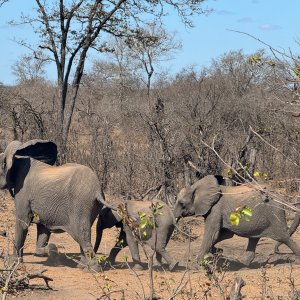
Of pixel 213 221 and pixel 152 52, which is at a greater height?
pixel 152 52

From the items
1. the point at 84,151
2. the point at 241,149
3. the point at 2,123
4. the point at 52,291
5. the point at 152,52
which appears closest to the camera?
the point at 52,291

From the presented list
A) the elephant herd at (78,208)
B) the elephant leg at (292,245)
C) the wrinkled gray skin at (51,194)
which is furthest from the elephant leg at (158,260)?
the elephant leg at (292,245)

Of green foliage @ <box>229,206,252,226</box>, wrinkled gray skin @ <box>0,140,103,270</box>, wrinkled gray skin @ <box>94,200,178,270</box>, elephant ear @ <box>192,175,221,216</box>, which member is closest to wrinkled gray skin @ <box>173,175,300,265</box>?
elephant ear @ <box>192,175,221,216</box>

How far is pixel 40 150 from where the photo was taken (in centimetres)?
953

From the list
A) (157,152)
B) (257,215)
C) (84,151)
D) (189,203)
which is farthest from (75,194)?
(84,151)

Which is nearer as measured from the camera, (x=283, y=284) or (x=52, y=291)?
(x=52, y=291)

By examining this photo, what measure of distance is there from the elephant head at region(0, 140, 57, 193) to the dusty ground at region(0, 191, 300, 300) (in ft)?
3.42

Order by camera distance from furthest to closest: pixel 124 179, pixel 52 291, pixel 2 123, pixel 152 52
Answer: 1. pixel 152 52
2. pixel 2 123
3. pixel 124 179
4. pixel 52 291

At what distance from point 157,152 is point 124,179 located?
2.88ft

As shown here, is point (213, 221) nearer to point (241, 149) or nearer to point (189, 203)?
point (189, 203)

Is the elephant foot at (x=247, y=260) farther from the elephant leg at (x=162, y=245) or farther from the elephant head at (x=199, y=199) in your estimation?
the elephant leg at (x=162, y=245)

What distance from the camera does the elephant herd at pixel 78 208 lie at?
891cm

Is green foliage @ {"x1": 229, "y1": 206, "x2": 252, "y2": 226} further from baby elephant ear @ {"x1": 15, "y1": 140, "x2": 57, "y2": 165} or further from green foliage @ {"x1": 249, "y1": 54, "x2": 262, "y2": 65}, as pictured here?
baby elephant ear @ {"x1": 15, "y1": 140, "x2": 57, "y2": 165}

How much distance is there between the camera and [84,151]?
14820mm
